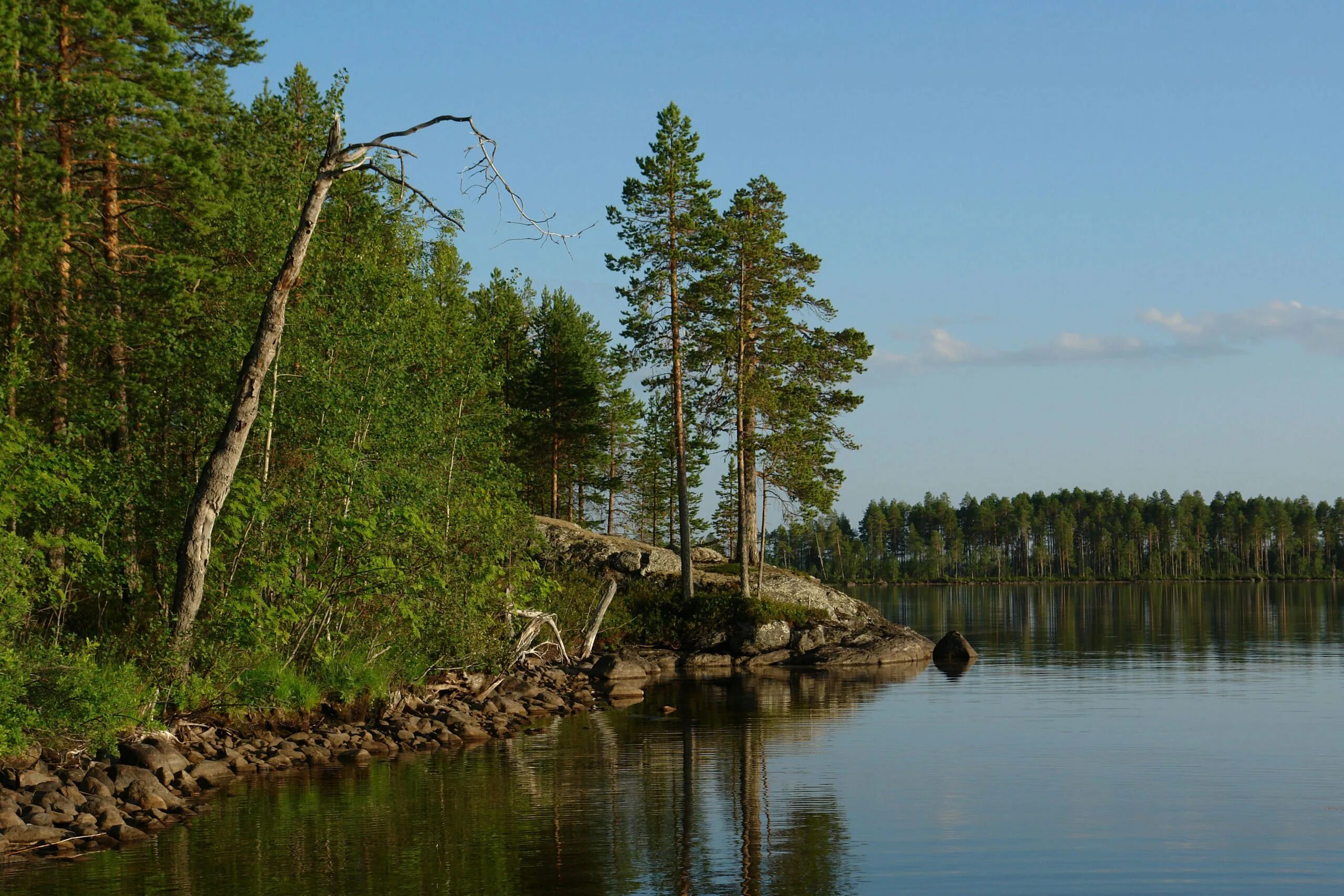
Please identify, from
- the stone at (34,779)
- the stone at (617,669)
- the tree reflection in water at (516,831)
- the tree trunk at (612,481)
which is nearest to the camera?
the tree reflection in water at (516,831)

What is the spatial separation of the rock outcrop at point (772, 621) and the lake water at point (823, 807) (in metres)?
9.20

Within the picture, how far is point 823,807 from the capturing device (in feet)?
59.2

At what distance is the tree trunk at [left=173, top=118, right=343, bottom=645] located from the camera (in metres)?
20.1

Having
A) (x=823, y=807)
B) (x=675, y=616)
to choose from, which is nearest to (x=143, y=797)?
(x=823, y=807)

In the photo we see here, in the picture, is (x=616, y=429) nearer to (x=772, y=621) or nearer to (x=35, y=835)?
(x=772, y=621)

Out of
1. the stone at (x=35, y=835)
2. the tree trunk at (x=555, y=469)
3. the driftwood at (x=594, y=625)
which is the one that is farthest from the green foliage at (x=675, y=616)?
the stone at (x=35, y=835)

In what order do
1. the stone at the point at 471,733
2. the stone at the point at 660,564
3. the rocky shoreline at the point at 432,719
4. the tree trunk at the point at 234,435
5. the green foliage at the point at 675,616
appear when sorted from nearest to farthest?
1. the rocky shoreline at the point at 432,719
2. the tree trunk at the point at 234,435
3. the stone at the point at 471,733
4. the green foliage at the point at 675,616
5. the stone at the point at 660,564

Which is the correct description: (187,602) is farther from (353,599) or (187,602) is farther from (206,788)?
(353,599)

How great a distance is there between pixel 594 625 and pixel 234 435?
21.5 m

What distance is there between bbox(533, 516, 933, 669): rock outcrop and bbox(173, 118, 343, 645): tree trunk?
70.7 feet

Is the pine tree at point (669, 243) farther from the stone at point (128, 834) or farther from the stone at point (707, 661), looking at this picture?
the stone at point (128, 834)

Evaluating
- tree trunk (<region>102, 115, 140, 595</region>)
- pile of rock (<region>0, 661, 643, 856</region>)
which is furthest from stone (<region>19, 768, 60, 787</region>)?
tree trunk (<region>102, 115, 140, 595</region>)

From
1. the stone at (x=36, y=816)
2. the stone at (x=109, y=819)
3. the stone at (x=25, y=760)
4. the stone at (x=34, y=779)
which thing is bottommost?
the stone at (x=109, y=819)

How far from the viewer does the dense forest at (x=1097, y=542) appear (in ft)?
599
